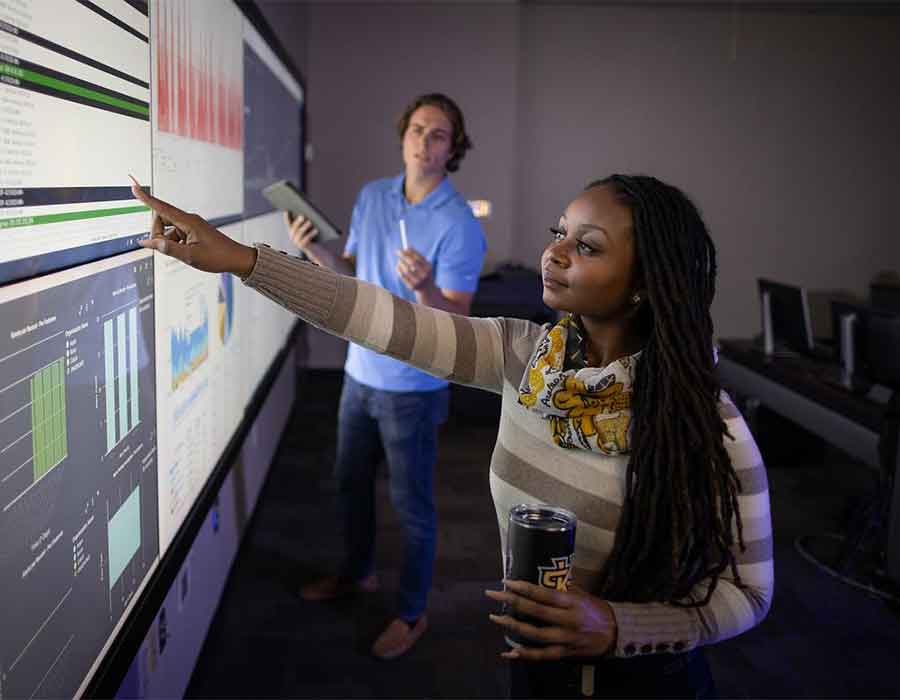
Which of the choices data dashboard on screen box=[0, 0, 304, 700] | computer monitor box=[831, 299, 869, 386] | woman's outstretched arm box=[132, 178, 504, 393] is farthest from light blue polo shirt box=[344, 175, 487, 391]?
computer monitor box=[831, 299, 869, 386]

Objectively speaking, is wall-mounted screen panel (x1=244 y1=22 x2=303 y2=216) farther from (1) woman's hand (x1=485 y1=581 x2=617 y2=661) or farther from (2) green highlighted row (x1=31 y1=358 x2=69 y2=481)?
(1) woman's hand (x1=485 y1=581 x2=617 y2=661)

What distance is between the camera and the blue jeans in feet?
7.98

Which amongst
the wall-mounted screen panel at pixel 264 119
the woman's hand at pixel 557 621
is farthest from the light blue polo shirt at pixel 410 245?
the woman's hand at pixel 557 621

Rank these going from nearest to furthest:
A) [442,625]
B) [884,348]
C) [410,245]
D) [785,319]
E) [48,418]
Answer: [48,418] → [410,245] → [442,625] → [884,348] → [785,319]

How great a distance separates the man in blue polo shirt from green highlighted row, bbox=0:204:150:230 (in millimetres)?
1000

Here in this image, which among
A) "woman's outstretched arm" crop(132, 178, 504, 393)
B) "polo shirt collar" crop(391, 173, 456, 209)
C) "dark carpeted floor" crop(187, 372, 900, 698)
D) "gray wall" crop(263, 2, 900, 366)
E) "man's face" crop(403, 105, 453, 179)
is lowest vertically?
"dark carpeted floor" crop(187, 372, 900, 698)

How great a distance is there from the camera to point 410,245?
238 cm

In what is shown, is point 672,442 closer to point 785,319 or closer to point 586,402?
point 586,402

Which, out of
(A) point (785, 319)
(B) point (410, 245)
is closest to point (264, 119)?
(B) point (410, 245)

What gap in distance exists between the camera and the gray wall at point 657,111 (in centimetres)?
632

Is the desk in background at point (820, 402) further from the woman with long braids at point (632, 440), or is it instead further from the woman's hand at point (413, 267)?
the woman with long braids at point (632, 440)

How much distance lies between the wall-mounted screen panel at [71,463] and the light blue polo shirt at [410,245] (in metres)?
1.01

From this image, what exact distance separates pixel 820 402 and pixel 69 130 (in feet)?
11.1

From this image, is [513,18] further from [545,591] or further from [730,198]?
[545,591]
